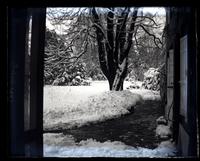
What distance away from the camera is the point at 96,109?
16.6 feet

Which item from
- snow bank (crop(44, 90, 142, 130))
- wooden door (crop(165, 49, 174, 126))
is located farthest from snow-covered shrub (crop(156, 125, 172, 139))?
snow bank (crop(44, 90, 142, 130))

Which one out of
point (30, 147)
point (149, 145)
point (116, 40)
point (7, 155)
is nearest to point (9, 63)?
point (7, 155)

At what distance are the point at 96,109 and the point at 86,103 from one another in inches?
9.4

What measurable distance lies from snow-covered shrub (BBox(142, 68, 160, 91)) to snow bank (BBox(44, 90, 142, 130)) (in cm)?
28

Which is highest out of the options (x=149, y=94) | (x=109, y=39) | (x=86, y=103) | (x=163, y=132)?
(x=109, y=39)

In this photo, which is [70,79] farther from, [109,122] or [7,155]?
[7,155]

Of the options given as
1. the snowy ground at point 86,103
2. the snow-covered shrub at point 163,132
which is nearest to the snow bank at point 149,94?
the snowy ground at point 86,103

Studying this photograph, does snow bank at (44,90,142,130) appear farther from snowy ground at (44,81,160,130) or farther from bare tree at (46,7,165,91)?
bare tree at (46,7,165,91)

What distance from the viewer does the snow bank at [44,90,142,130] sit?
14.9ft

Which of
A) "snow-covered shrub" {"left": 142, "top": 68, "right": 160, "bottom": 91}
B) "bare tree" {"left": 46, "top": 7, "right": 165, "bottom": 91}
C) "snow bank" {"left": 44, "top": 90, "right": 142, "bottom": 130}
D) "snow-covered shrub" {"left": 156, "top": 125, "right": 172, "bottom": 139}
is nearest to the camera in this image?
"snow-covered shrub" {"left": 156, "top": 125, "right": 172, "bottom": 139}

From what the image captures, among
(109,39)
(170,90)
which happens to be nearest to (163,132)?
(170,90)

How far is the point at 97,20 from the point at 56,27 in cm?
77

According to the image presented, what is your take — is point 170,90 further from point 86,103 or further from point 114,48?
point 114,48

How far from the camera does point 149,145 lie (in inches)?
145
